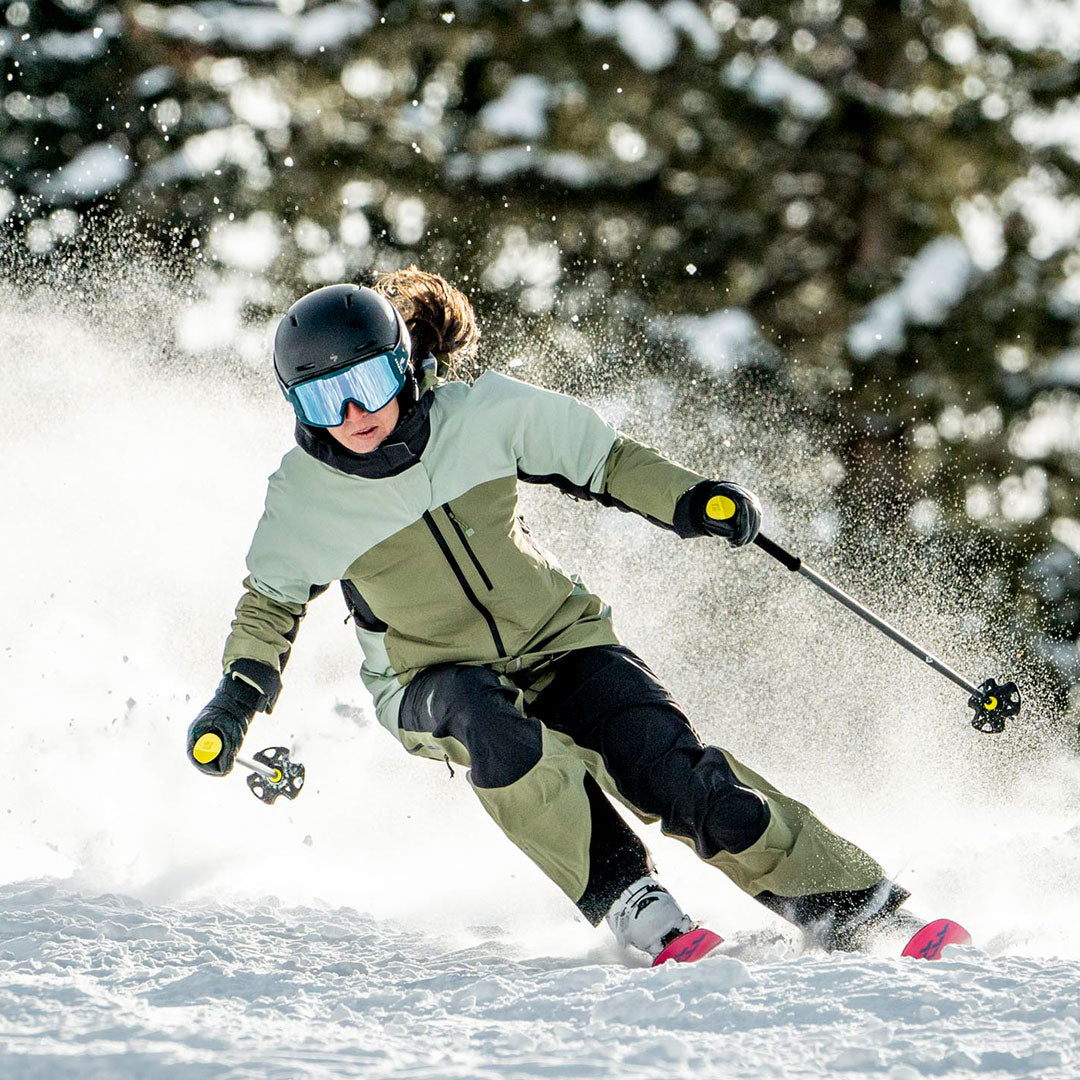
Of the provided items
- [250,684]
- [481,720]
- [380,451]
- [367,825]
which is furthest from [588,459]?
[367,825]

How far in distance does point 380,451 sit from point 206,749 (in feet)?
2.58

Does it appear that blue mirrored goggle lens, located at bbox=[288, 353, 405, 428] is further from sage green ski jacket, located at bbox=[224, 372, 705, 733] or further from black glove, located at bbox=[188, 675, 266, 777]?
black glove, located at bbox=[188, 675, 266, 777]

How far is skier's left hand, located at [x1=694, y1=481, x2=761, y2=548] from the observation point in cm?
303

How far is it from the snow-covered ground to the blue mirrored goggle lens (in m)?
1.19

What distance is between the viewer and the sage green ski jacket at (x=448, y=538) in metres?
3.07

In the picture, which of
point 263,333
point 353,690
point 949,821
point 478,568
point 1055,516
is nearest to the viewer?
point 478,568

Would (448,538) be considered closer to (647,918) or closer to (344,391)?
(344,391)

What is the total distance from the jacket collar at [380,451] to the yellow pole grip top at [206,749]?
2.23 ft

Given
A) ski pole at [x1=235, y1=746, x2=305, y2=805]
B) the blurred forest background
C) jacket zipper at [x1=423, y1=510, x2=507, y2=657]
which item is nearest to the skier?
jacket zipper at [x1=423, y1=510, x2=507, y2=657]

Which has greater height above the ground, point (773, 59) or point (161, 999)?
point (773, 59)

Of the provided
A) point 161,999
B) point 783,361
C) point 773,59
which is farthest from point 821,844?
point 773,59

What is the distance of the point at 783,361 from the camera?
11867 mm

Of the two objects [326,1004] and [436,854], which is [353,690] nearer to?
[436,854]

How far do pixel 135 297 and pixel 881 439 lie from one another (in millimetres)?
6532
